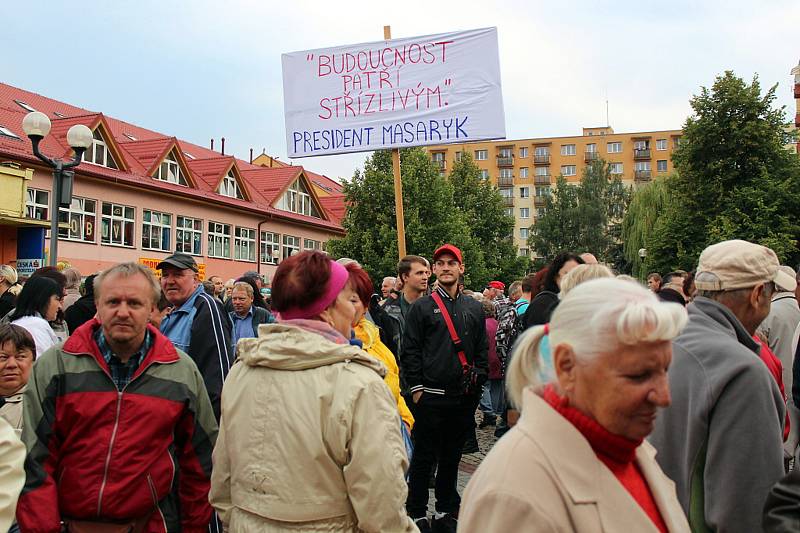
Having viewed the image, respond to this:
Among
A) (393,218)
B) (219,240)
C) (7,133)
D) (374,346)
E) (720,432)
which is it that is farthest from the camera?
(219,240)

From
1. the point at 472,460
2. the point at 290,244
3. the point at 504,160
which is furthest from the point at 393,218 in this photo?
the point at 504,160

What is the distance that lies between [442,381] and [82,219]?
3014cm

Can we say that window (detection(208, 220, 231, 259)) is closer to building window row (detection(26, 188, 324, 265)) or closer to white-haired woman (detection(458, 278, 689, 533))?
building window row (detection(26, 188, 324, 265))

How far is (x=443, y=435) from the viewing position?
618 centimetres

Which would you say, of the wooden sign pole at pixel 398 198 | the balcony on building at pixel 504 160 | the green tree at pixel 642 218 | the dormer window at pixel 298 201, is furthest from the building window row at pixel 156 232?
the balcony on building at pixel 504 160

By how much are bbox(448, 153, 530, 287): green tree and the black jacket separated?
41574 millimetres

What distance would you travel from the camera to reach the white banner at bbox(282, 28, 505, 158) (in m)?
9.03

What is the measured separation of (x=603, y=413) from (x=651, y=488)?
0.30 m

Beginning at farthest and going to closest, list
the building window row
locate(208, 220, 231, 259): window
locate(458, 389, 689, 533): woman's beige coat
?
locate(208, 220, 231, 259): window → the building window row → locate(458, 389, 689, 533): woman's beige coat

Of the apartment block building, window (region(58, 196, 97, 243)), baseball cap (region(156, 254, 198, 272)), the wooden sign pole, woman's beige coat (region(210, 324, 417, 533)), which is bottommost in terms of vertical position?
woman's beige coat (region(210, 324, 417, 533))

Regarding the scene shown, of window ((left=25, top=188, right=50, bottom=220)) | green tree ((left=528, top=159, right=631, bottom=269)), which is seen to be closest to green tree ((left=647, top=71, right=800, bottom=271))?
window ((left=25, top=188, right=50, bottom=220))

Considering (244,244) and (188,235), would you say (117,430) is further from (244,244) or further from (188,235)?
(244,244)

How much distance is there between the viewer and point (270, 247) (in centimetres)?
4572

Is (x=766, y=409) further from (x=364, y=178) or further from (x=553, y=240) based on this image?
(x=553, y=240)
